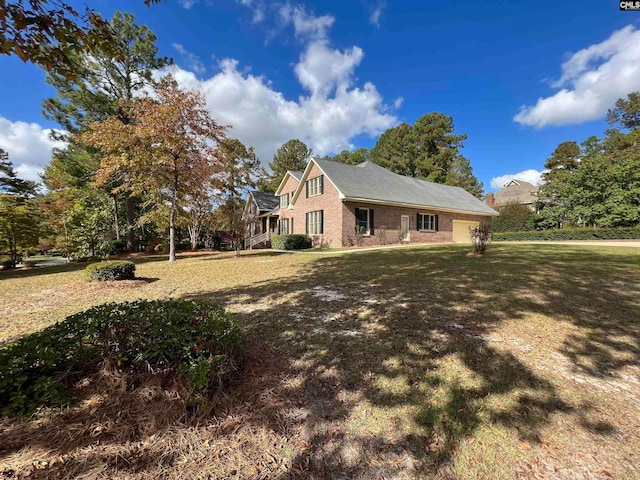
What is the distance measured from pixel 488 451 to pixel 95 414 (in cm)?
279

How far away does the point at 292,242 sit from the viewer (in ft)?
64.6

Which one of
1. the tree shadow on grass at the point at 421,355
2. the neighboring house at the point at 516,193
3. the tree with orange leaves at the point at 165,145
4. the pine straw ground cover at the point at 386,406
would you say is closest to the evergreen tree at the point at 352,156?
the neighboring house at the point at 516,193

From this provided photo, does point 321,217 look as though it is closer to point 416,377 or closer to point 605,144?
point 416,377

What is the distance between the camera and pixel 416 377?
2.69 metres

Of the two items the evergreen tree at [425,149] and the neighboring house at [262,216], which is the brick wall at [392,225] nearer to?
the neighboring house at [262,216]

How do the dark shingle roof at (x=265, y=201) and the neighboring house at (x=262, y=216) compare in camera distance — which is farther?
the dark shingle roof at (x=265, y=201)

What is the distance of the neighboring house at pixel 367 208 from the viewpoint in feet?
60.7

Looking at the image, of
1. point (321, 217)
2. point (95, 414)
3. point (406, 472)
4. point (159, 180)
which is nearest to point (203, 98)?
point (159, 180)

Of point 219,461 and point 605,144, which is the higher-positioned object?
point 605,144

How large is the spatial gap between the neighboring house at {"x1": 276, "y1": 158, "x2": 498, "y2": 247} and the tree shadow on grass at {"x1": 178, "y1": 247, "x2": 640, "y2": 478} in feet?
40.8

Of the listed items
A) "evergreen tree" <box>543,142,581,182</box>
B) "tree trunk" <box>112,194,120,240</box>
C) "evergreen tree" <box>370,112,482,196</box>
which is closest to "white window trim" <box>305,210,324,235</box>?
"tree trunk" <box>112,194,120,240</box>

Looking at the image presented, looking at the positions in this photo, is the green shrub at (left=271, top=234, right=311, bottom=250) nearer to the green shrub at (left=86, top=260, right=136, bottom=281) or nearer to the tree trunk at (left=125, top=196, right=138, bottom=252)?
the tree trunk at (left=125, top=196, right=138, bottom=252)

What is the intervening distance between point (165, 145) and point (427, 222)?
1818 centimetres

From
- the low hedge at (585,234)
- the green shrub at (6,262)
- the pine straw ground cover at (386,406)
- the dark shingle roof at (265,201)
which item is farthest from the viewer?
the dark shingle roof at (265,201)
